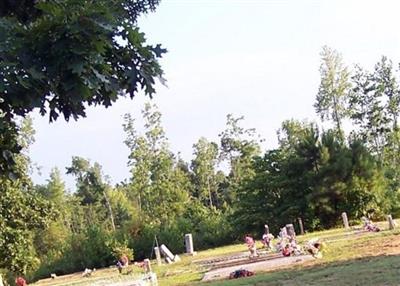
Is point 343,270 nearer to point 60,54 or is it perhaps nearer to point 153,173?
point 60,54

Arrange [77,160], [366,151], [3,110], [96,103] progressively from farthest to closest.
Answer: [77,160] < [366,151] < [96,103] < [3,110]

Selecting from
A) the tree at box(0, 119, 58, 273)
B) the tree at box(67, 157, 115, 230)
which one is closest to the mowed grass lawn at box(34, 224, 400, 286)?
the tree at box(0, 119, 58, 273)

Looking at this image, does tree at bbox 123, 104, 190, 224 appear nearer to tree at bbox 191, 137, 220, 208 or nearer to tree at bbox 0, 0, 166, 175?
tree at bbox 191, 137, 220, 208

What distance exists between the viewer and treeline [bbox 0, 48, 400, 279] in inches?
952

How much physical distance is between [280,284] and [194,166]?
41.9 m

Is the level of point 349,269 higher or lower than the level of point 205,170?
lower

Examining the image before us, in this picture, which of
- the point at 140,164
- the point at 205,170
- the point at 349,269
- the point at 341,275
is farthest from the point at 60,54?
the point at 205,170

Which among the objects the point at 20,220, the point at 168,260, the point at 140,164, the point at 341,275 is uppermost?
the point at 140,164

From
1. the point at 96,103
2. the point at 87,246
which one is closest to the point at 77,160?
the point at 87,246

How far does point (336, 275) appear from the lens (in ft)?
34.9

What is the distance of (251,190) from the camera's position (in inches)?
1248

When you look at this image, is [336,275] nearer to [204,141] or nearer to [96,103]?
[96,103]

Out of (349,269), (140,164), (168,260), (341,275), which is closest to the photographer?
(341,275)

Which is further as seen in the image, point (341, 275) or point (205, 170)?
point (205, 170)
